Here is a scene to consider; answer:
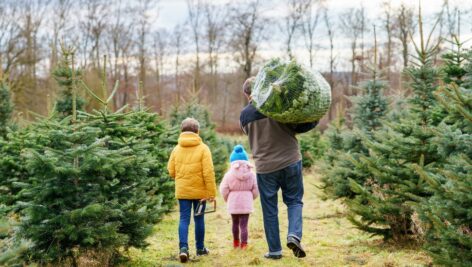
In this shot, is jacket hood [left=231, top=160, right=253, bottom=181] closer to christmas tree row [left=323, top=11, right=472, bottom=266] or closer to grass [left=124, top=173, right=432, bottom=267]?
grass [left=124, top=173, right=432, bottom=267]

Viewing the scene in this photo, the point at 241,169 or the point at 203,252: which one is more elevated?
the point at 241,169

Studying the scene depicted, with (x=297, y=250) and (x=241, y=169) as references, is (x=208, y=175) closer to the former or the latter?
(x=241, y=169)

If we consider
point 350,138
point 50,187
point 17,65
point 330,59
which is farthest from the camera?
point 330,59

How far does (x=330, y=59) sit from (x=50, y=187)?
39.3m

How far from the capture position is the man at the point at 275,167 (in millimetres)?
6461

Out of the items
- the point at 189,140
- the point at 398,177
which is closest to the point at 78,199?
the point at 189,140

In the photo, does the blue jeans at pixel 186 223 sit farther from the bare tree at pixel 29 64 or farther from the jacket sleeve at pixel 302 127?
the bare tree at pixel 29 64

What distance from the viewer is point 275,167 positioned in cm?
648

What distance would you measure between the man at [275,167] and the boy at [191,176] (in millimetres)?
696

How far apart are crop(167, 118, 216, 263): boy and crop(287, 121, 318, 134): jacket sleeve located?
120 centimetres

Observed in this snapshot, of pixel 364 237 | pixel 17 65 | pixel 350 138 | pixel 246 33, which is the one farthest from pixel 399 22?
pixel 364 237

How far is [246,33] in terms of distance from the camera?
144 ft

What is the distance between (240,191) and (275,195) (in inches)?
35.1

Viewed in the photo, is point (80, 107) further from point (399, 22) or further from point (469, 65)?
point (399, 22)
